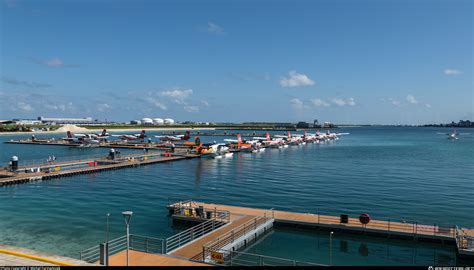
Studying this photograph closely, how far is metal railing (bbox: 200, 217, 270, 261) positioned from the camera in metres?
23.6

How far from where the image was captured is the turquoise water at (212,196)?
3191cm

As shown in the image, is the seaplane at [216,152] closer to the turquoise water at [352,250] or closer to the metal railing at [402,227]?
the metal railing at [402,227]

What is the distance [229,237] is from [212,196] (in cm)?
1979

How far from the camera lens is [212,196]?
154 ft

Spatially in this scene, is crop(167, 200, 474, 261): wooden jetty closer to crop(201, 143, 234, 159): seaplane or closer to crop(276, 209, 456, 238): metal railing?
crop(276, 209, 456, 238): metal railing

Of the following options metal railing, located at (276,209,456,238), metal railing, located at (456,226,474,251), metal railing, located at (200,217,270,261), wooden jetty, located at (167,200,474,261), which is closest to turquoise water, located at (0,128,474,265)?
wooden jetty, located at (167,200,474,261)

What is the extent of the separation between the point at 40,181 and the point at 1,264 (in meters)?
42.7

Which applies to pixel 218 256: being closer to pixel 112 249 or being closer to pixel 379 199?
pixel 112 249

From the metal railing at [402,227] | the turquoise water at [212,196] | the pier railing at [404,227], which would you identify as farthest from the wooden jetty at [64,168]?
the pier railing at [404,227]

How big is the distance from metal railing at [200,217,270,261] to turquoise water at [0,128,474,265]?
636 centimetres

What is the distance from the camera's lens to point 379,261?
2598 cm

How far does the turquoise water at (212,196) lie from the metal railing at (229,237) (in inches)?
251

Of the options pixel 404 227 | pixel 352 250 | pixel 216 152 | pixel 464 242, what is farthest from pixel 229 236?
pixel 216 152

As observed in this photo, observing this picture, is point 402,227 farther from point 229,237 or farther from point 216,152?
point 216,152
